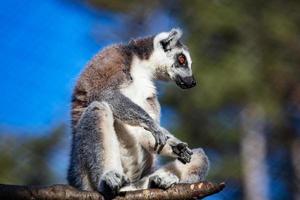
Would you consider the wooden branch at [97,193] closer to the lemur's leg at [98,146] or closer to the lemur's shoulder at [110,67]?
the lemur's leg at [98,146]

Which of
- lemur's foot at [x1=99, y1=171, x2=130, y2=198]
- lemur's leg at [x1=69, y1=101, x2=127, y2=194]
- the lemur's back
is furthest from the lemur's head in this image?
lemur's foot at [x1=99, y1=171, x2=130, y2=198]

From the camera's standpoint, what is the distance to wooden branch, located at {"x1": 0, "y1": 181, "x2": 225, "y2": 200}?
13.9 ft

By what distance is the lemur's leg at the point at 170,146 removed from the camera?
5281 mm

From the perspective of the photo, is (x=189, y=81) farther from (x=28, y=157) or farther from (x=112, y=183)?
(x=28, y=157)

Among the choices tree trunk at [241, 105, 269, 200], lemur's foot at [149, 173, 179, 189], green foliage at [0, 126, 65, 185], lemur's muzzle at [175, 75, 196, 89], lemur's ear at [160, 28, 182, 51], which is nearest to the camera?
lemur's foot at [149, 173, 179, 189]

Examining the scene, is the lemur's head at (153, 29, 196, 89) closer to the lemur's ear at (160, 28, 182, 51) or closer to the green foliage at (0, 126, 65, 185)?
the lemur's ear at (160, 28, 182, 51)

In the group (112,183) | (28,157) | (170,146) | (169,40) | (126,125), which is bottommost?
(112,183)

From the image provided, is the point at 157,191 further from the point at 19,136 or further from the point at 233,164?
the point at 233,164

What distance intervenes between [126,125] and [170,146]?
1.31 ft

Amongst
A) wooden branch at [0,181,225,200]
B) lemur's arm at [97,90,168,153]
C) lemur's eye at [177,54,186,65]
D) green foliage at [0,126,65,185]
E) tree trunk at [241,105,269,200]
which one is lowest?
wooden branch at [0,181,225,200]

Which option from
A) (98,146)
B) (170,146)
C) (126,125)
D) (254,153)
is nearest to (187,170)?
(170,146)

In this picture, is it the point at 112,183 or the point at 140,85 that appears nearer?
the point at 112,183

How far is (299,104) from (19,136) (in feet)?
31.6

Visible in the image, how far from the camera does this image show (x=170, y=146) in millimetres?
5402
